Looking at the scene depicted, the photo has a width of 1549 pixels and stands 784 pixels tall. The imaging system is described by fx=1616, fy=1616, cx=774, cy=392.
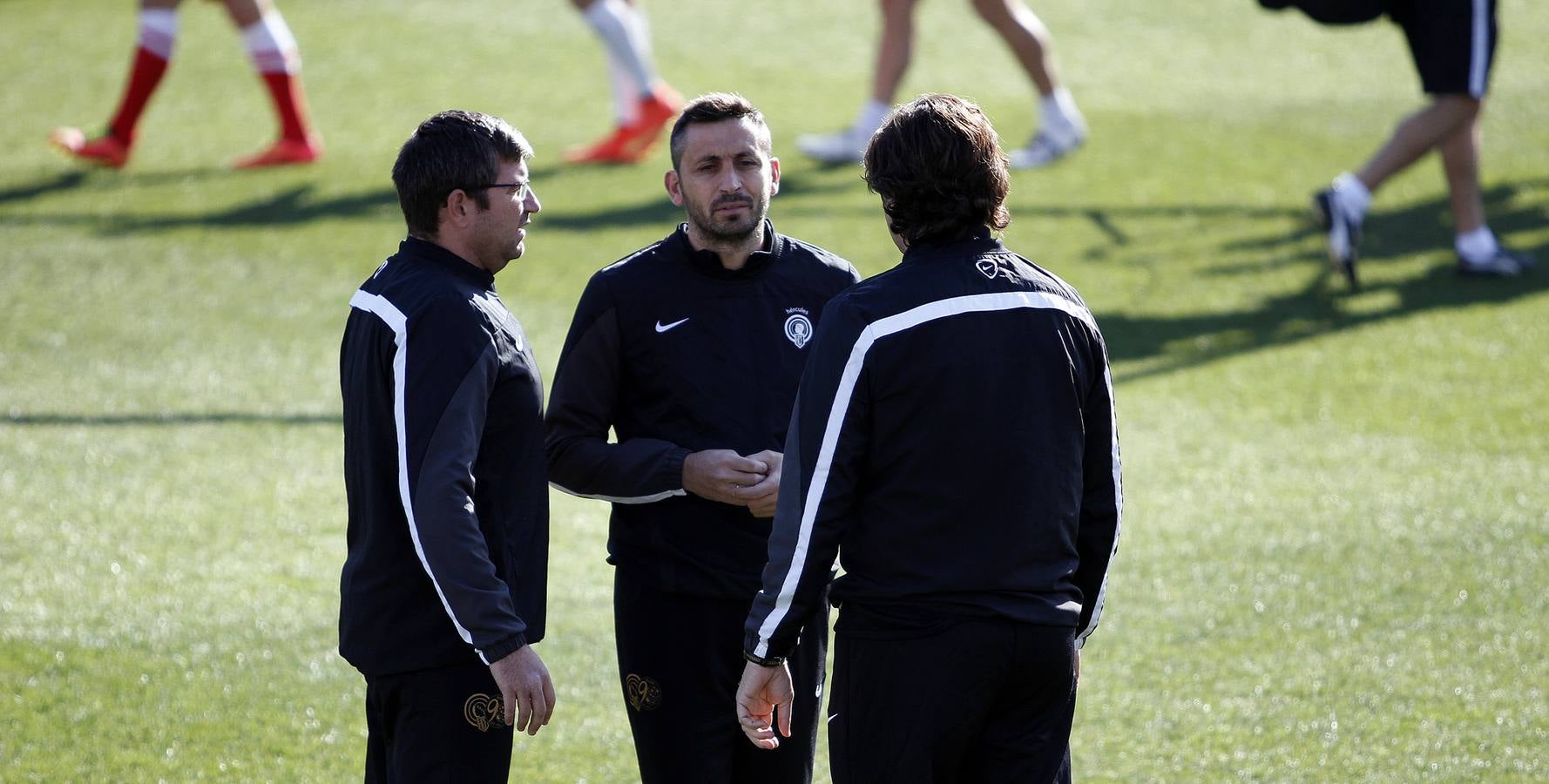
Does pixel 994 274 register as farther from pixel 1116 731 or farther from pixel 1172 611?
pixel 1172 611

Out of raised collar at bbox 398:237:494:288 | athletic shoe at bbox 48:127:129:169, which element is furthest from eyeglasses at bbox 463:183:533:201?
athletic shoe at bbox 48:127:129:169

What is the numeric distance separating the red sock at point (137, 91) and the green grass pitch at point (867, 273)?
1.02 ft

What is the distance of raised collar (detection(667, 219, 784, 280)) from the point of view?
11.0 ft

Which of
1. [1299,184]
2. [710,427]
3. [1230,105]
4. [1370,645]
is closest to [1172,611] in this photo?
[1370,645]

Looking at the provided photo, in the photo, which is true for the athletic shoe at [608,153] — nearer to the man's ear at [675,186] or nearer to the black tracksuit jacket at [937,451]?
the man's ear at [675,186]

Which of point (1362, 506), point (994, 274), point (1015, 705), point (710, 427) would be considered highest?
point (994, 274)

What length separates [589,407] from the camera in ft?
11.0

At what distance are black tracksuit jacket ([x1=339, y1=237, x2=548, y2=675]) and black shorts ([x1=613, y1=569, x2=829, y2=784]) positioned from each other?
33 centimetres

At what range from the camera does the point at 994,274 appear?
264 cm

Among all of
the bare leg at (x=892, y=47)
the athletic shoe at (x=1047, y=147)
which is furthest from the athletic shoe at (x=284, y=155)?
the athletic shoe at (x=1047, y=147)

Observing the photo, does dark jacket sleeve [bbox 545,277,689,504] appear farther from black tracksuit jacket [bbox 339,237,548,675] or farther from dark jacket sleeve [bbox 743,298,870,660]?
dark jacket sleeve [bbox 743,298,870,660]

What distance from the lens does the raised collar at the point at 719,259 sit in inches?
132

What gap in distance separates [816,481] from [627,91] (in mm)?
7910

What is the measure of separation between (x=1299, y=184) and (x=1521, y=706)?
5.93m
